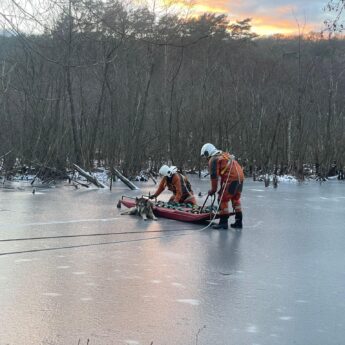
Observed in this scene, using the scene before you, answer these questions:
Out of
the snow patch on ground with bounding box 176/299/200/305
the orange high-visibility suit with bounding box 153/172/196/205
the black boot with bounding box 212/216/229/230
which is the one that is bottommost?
the snow patch on ground with bounding box 176/299/200/305

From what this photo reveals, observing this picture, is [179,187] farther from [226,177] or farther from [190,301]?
[190,301]

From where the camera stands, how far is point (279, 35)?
152 ft

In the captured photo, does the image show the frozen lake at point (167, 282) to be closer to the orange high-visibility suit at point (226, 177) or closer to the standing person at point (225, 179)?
the standing person at point (225, 179)

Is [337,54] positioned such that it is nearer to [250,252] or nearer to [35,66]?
[35,66]

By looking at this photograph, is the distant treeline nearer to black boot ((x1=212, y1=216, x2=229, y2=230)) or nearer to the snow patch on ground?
black boot ((x1=212, y1=216, x2=229, y2=230))

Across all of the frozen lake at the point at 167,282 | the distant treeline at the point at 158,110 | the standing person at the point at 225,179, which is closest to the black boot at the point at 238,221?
the standing person at the point at 225,179

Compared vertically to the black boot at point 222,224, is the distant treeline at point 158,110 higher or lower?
higher

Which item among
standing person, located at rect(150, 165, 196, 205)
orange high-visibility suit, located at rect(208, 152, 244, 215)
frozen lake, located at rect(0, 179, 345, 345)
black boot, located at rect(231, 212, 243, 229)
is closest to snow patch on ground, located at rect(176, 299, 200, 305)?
frozen lake, located at rect(0, 179, 345, 345)

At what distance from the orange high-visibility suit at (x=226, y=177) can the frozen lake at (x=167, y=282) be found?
1.69 ft

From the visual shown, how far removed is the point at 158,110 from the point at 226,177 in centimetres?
1702

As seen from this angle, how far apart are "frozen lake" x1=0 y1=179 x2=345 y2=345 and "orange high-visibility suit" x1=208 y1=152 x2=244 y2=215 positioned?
0.51m

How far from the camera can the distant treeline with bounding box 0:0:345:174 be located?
20.2 meters

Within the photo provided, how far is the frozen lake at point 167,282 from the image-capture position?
3.89 metres

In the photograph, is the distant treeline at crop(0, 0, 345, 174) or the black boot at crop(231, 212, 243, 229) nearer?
the black boot at crop(231, 212, 243, 229)
